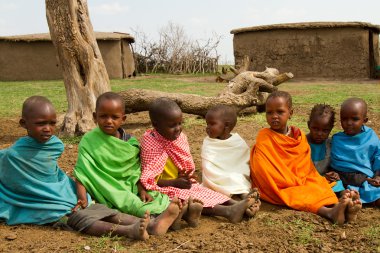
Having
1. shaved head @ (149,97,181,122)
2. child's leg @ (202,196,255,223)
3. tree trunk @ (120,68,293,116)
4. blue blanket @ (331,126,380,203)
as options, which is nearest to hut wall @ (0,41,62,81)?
tree trunk @ (120,68,293,116)

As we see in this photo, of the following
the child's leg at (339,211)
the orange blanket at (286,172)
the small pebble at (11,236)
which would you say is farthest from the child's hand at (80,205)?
the child's leg at (339,211)

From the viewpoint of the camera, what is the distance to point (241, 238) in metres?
2.74

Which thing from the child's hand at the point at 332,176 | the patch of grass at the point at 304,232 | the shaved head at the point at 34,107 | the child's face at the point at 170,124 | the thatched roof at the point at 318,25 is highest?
the thatched roof at the point at 318,25

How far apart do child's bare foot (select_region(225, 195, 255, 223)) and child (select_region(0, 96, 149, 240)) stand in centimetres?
62

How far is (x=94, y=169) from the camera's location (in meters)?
3.06

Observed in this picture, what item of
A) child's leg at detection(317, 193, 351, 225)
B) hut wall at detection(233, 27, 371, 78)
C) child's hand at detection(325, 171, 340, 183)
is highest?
hut wall at detection(233, 27, 371, 78)

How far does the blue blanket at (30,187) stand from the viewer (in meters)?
2.84

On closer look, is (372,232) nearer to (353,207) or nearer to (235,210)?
(353,207)

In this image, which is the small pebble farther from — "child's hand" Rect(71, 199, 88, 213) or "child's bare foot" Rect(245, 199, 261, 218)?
"child's bare foot" Rect(245, 199, 261, 218)

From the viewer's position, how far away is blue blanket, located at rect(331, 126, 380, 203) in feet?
11.5

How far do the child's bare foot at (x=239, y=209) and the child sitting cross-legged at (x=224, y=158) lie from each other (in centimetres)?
35

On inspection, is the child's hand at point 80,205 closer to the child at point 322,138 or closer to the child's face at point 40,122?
the child's face at point 40,122

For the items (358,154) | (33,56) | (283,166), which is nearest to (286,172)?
(283,166)

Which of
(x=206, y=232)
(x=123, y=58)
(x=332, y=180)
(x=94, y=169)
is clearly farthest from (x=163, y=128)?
(x=123, y=58)
